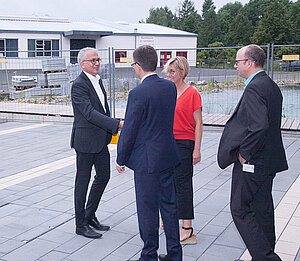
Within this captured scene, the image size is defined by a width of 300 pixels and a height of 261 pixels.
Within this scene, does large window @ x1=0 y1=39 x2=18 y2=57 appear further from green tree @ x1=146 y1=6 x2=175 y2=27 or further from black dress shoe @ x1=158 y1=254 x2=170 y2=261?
green tree @ x1=146 y1=6 x2=175 y2=27

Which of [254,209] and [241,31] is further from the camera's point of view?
[241,31]

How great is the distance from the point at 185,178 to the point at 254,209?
2.81ft

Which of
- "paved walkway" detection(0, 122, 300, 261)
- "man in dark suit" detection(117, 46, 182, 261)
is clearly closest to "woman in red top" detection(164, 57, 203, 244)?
"paved walkway" detection(0, 122, 300, 261)

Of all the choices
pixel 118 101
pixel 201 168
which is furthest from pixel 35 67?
pixel 201 168

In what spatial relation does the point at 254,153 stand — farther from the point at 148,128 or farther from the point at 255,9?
the point at 255,9

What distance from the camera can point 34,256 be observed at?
3.52m

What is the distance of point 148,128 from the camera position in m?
3.01

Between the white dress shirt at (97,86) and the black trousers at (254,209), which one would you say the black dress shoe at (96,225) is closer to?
the white dress shirt at (97,86)

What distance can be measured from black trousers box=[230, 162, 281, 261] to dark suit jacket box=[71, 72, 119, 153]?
133 cm

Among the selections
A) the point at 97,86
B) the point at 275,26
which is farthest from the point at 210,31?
the point at 97,86

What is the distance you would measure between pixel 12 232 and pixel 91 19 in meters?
48.6

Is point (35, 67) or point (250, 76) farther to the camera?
point (35, 67)

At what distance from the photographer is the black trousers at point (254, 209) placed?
2953 mm

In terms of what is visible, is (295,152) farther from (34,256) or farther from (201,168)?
(34,256)
